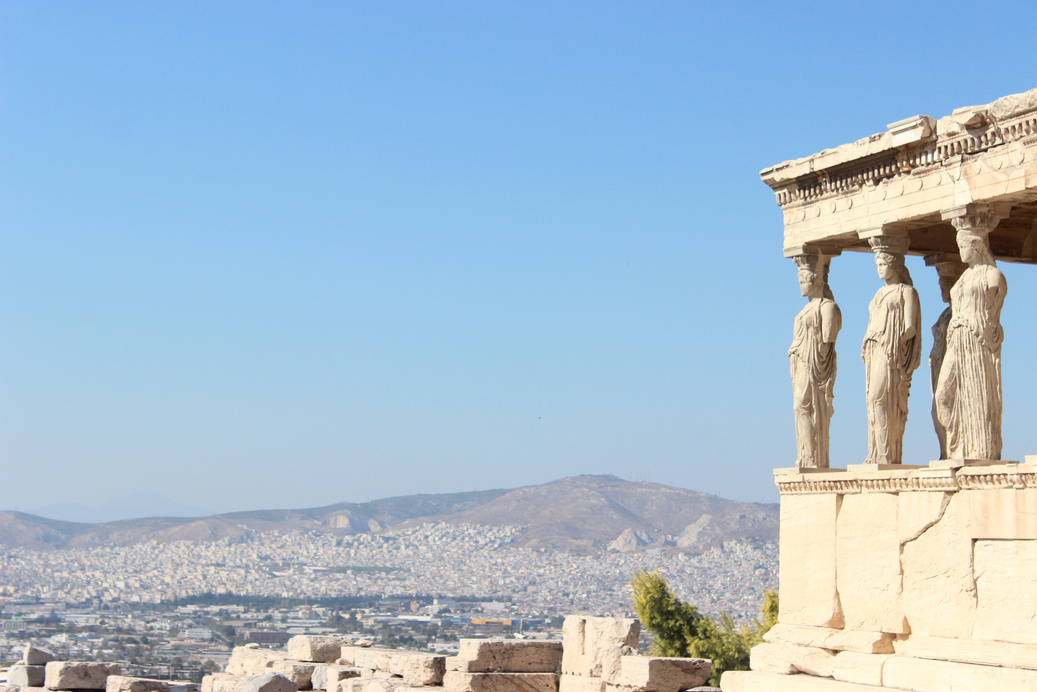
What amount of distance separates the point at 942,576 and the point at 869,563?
0.75 meters

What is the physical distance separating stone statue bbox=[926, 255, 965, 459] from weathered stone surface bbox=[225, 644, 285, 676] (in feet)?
25.1

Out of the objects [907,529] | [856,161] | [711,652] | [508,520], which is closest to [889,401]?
[907,529]

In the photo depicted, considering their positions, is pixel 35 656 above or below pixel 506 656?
below

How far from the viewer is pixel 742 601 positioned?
55.9m

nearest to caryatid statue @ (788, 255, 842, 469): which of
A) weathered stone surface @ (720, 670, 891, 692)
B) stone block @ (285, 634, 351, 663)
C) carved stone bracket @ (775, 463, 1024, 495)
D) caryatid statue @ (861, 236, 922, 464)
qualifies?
carved stone bracket @ (775, 463, 1024, 495)

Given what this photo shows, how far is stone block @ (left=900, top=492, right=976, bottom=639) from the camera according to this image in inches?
379

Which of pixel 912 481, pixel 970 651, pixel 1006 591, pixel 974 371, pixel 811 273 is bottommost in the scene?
pixel 970 651

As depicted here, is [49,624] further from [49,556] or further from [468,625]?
[49,556]

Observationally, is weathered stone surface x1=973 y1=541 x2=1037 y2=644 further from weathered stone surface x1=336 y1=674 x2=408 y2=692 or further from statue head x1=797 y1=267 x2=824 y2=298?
weathered stone surface x1=336 y1=674 x2=408 y2=692

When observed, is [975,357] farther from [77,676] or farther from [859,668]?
[77,676]

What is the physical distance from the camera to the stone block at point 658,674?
1103 centimetres

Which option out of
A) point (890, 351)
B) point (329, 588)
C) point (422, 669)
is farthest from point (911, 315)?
point (329, 588)

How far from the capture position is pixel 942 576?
983cm

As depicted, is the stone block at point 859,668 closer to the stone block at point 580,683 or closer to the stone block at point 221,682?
the stone block at point 580,683
